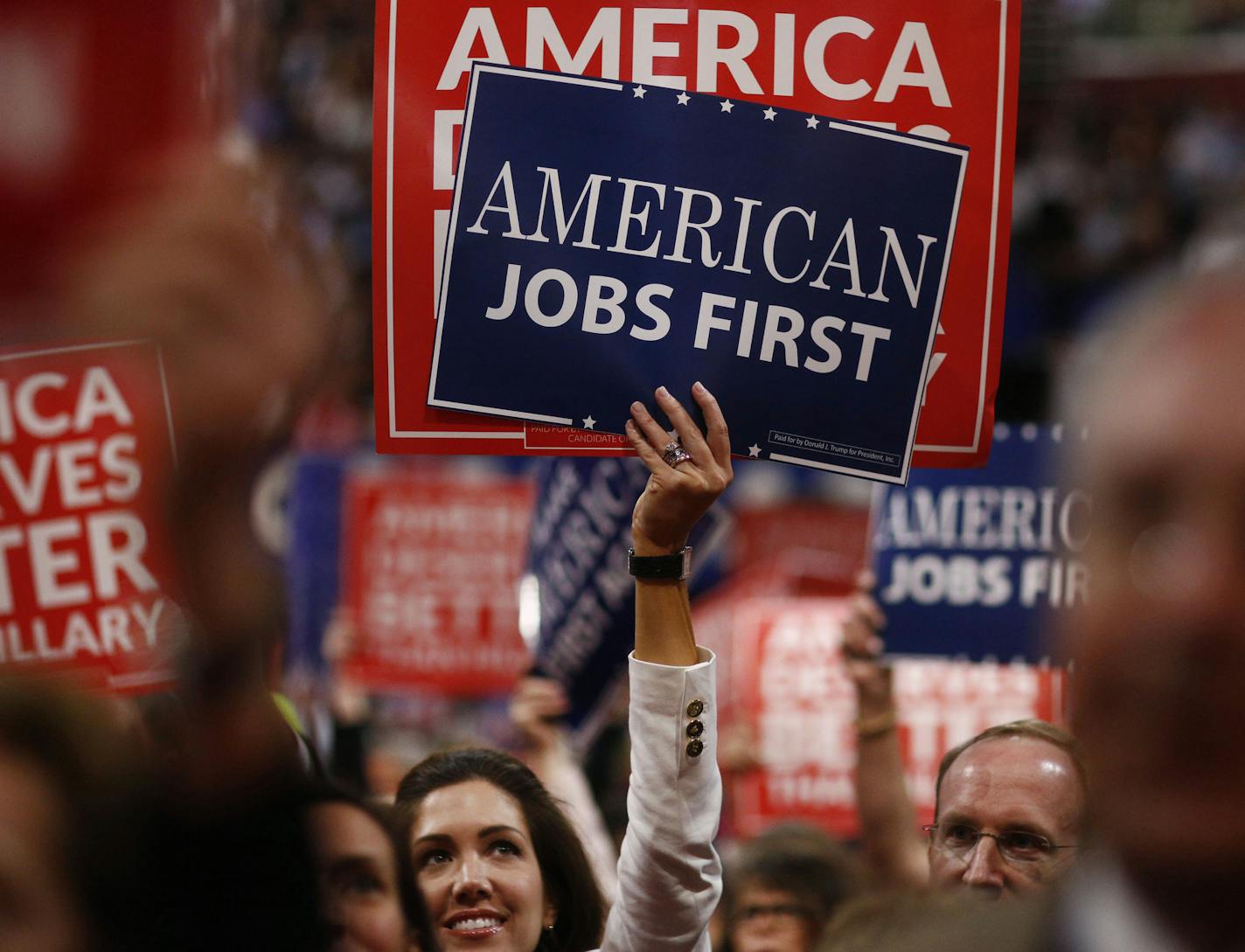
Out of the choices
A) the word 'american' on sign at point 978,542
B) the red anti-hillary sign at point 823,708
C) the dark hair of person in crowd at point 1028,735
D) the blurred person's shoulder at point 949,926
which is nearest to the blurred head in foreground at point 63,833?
the blurred person's shoulder at point 949,926

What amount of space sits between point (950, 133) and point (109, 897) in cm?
191

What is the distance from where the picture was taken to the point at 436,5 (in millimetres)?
2584

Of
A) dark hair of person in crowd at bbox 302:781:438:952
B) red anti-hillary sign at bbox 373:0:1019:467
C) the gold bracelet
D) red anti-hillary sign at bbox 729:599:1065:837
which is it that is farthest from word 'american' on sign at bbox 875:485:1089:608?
dark hair of person in crowd at bbox 302:781:438:952

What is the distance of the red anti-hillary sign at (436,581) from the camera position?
6.80m

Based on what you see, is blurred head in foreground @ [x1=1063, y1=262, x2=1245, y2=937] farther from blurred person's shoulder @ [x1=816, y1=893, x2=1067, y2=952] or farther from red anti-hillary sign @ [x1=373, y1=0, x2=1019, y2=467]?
red anti-hillary sign @ [x1=373, y1=0, x2=1019, y2=467]

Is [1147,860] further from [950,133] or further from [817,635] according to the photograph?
[817,635]

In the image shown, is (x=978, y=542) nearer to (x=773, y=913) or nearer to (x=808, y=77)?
(x=773, y=913)

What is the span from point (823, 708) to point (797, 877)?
2.37 m

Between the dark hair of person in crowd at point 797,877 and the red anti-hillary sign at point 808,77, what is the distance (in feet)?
4.21

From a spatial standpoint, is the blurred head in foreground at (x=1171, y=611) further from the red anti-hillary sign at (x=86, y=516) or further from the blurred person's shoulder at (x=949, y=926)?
the red anti-hillary sign at (x=86, y=516)

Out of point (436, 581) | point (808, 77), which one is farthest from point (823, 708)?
point (808, 77)

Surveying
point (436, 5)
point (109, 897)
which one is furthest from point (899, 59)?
point (109, 897)

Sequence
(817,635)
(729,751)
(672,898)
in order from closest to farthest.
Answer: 1. (672,898)
2. (729,751)
3. (817,635)

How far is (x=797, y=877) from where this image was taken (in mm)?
3541
